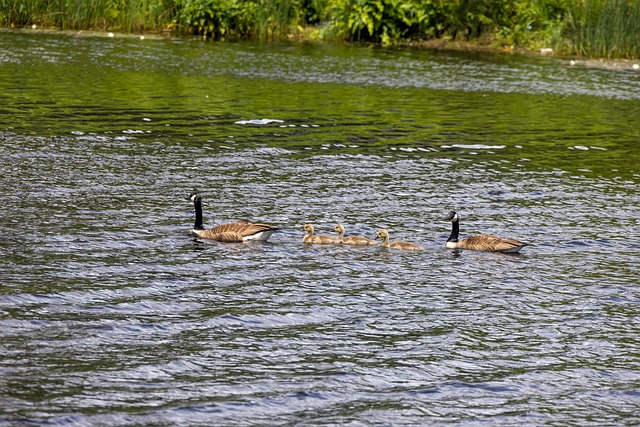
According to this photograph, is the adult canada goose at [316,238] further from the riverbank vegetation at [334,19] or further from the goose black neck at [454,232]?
the riverbank vegetation at [334,19]

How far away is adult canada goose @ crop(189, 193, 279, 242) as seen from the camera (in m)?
17.9

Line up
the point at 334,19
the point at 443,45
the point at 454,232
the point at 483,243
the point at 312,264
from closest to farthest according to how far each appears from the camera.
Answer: the point at 312,264, the point at 483,243, the point at 454,232, the point at 443,45, the point at 334,19

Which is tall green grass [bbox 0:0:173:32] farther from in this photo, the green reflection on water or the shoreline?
the green reflection on water

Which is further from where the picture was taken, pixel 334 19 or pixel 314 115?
pixel 334 19

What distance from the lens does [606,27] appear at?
144 feet

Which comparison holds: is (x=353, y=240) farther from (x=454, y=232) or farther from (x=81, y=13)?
(x=81, y=13)

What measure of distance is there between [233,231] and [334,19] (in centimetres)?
3486

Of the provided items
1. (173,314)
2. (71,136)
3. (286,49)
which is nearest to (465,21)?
(286,49)

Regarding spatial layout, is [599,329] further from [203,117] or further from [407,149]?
[203,117]

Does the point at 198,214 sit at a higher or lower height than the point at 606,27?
lower

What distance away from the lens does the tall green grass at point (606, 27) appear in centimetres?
4322

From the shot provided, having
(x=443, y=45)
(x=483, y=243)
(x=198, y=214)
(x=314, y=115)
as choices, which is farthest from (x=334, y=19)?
(x=483, y=243)

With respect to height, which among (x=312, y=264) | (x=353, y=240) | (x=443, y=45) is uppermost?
(x=443, y=45)

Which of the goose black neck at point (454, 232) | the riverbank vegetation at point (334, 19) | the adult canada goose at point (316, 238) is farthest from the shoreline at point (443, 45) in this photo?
the adult canada goose at point (316, 238)
